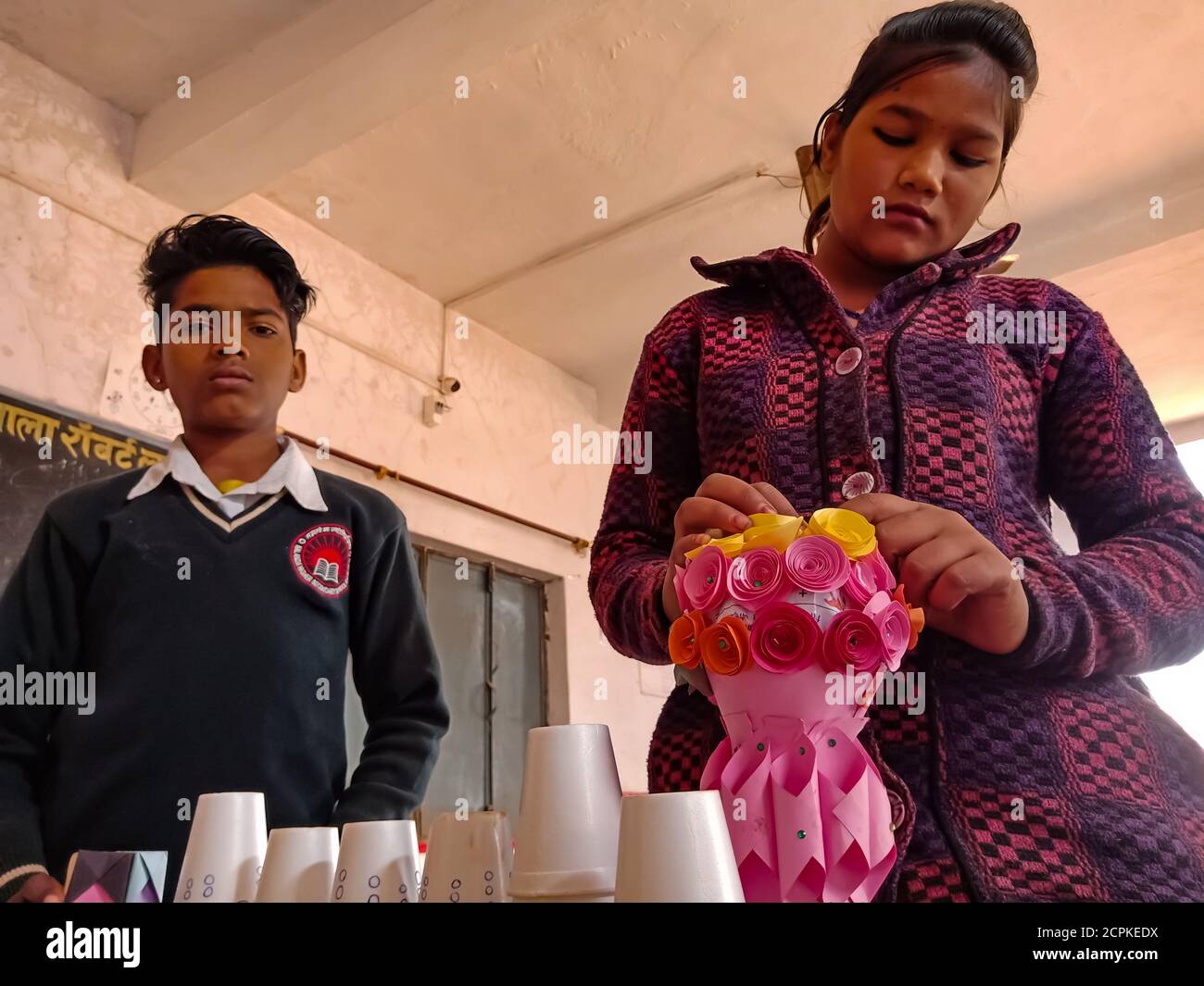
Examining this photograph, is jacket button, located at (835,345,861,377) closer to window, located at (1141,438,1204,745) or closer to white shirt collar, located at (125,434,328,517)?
window, located at (1141,438,1204,745)

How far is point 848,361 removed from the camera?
46cm

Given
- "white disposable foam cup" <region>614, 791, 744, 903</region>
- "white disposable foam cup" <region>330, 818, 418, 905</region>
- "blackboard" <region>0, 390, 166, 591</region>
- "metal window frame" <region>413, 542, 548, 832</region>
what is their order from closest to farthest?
1. "white disposable foam cup" <region>614, 791, 744, 903</region>
2. "white disposable foam cup" <region>330, 818, 418, 905</region>
3. "blackboard" <region>0, 390, 166, 591</region>
4. "metal window frame" <region>413, 542, 548, 832</region>

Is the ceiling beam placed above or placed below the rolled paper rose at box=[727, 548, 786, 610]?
above

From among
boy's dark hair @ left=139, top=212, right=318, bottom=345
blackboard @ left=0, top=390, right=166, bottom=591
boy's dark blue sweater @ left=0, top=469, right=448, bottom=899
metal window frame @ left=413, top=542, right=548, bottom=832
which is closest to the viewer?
boy's dark blue sweater @ left=0, top=469, right=448, bottom=899

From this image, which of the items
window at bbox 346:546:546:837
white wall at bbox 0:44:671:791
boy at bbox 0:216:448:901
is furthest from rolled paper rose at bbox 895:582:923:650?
window at bbox 346:546:546:837

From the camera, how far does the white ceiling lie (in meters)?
1.68

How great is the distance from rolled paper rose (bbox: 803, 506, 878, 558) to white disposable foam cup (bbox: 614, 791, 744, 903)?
0.10 metres

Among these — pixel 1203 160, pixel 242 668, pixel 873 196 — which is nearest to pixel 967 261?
pixel 873 196

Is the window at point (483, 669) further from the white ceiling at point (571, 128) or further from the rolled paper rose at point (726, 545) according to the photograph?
the rolled paper rose at point (726, 545)

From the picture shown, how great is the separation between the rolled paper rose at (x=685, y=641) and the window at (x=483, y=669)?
1.31m

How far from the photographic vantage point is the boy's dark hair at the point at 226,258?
2.88ft

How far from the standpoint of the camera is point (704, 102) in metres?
2.02

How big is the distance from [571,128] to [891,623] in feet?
6.39

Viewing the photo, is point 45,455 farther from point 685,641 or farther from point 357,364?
point 685,641
